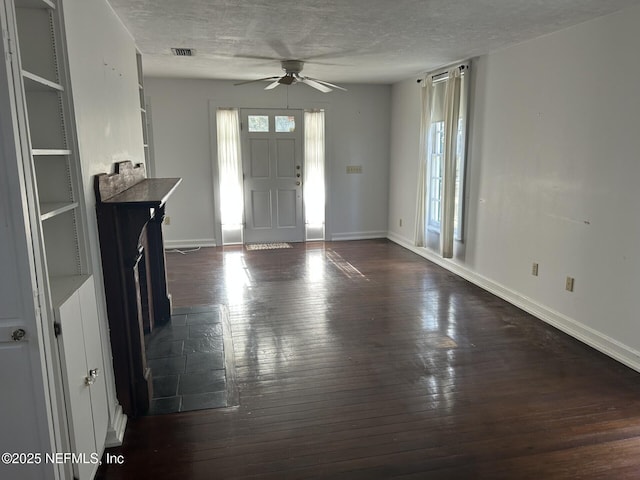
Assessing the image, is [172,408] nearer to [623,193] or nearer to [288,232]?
[623,193]

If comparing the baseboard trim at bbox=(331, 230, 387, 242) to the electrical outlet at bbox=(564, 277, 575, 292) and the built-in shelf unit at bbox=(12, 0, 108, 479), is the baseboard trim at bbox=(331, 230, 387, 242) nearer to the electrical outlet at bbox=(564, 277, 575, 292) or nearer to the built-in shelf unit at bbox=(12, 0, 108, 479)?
the electrical outlet at bbox=(564, 277, 575, 292)

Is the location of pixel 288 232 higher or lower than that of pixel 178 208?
lower

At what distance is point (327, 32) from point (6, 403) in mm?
3234

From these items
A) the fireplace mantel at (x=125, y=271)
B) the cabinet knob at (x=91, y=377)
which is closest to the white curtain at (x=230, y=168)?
the fireplace mantel at (x=125, y=271)

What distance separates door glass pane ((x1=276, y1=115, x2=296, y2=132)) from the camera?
267 inches

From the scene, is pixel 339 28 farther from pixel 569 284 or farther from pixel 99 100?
pixel 569 284

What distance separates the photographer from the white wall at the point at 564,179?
3.10 meters

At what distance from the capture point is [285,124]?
268 inches

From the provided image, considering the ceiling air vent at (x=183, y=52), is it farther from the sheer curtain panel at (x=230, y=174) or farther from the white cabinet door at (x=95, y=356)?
the white cabinet door at (x=95, y=356)

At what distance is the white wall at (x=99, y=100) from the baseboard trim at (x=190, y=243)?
3603mm

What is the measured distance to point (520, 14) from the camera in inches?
124

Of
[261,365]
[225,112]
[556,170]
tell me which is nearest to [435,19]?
[556,170]

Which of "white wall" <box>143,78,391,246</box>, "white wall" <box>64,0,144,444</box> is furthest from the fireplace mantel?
"white wall" <box>143,78,391,246</box>

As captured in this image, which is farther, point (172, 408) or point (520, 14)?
point (520, 14)
